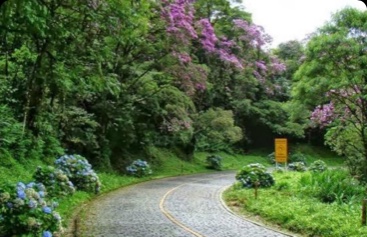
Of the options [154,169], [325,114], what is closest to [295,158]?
[154,169]

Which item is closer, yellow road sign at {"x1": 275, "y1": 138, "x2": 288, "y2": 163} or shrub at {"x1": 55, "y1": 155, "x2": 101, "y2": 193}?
shrub at {"x1": 55, "y1": 155, "x2": 101, "y2": 193}

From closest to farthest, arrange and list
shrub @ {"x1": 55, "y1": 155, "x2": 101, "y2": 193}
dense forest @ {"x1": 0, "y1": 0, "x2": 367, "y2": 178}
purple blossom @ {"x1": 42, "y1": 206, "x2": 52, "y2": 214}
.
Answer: purple blossom @ {"x1": 42, "y1": 206, "x2": 52, "y2": 214}
dense forest @ {"x1": 0, "y1": 0, "x2": 367, "y2": 178}
shrub @ {"x1": 55, "y1": 155, "x2": 101, "y2": 193}

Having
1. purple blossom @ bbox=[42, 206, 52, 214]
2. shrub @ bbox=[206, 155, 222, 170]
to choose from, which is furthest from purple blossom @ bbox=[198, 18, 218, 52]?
purple blossom @ bbox=[42, 206, 52, 214]

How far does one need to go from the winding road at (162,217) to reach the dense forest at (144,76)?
10.9 feet

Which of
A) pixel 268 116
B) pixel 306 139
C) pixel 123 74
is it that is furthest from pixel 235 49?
pixel 306 139

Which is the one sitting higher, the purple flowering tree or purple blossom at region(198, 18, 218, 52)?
purple blossom at region(198, 18, 218, 52)

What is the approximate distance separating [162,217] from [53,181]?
11.4 ft

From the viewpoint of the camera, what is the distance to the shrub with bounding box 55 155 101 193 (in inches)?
632

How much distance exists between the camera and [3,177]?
12.7m

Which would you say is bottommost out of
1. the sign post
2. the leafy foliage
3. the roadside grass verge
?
the roadside grass verge

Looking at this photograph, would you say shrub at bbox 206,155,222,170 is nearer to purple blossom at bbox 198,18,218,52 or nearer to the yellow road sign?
purple blossom at bbox 198,18,218,52

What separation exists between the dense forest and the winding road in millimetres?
3328

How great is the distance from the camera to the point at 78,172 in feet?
53.1

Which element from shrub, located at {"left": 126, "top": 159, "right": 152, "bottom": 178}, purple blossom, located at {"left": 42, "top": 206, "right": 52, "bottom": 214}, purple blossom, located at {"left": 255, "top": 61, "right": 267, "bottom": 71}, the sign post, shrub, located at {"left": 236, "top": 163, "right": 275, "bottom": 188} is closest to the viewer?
purple blossom, located at {"left": 42, "top": 206, "right": 52, "bottom": 214}
